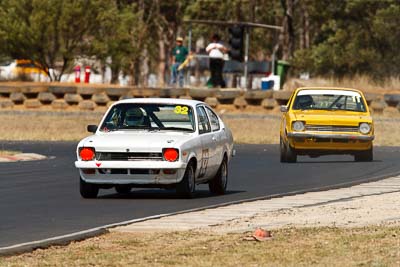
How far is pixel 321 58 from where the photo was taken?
249ft

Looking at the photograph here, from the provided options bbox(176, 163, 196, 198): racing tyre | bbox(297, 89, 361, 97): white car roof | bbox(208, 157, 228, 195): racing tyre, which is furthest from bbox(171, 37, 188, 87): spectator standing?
bbox(176, 163, 196, 198): racing tyre

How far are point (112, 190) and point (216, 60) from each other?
1118 inches

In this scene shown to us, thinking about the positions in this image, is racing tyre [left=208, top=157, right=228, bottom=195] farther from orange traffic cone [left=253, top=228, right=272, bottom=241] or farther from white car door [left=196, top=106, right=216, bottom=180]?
orange traffic cone [left=253, top=228, right=272, bottom=241]

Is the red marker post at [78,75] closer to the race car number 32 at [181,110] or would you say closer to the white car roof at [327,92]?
the white car roof at [327,92]

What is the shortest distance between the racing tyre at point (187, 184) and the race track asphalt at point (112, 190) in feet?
0.41

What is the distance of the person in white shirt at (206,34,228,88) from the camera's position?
47.7 metres

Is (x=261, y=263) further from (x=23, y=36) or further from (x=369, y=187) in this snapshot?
(x=23, y=36)

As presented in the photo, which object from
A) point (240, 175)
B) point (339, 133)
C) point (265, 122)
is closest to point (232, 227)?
point (240, 175)

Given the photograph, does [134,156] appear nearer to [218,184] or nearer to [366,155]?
[218,184]

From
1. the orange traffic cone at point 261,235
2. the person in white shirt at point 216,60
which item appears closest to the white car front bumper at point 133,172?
the orange traffic cone at point 261,235

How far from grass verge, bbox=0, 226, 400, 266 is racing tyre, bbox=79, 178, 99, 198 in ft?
15.0

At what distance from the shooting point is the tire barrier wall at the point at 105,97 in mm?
44531

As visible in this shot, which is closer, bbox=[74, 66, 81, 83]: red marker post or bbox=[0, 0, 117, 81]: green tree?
bbox=[0, 0, 117, 81]: green tree

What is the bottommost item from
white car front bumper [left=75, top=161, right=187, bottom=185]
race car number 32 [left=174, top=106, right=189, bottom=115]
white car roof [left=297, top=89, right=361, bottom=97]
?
white car front bumper [left=75, top=161, right=187, bottom=185]
